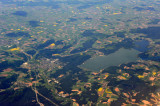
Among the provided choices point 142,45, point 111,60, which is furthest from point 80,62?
point 142,45

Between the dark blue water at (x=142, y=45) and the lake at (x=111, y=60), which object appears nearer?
the lake at (x=111, y=60)

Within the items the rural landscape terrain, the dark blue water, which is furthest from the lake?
the dark blue water

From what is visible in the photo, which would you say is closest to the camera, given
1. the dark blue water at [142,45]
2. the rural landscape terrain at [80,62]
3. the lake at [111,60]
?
the rural landscape terrain at [80,62]

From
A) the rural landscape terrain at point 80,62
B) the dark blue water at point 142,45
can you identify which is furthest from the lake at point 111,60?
the dark blue water at point 142,45

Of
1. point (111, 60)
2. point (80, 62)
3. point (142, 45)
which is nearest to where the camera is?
point (80, 62)

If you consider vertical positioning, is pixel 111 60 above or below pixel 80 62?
above

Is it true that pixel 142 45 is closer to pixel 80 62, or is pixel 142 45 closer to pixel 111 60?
pixel 111 60

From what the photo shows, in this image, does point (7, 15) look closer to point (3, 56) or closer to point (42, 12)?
point (42, 12)

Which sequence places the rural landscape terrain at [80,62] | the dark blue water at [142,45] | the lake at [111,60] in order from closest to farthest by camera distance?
the rural landscape terrain at [80,62] → the lake at [111,60] → the dark blue water at [142,45]

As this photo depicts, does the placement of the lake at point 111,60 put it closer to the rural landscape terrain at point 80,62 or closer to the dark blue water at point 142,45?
the rural landscape terrain at point 80,62
